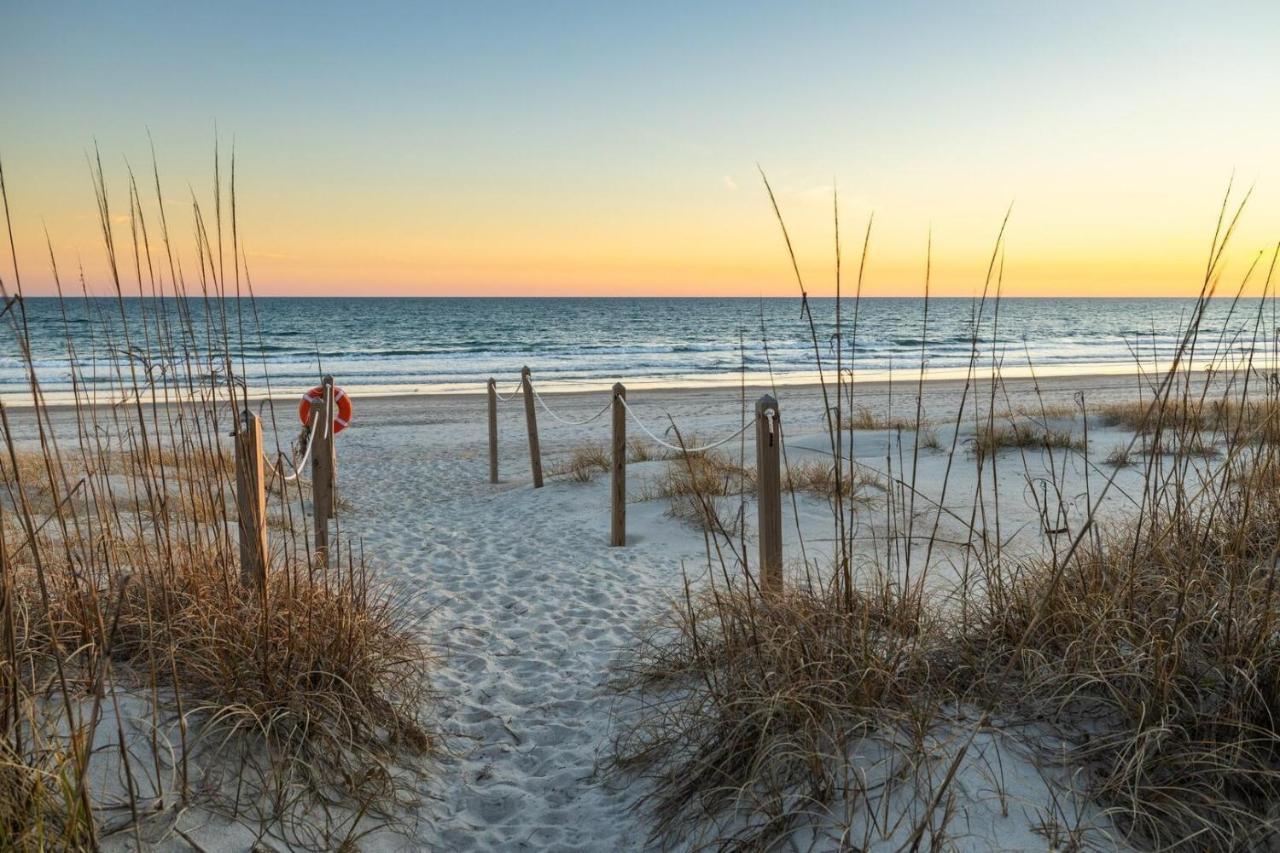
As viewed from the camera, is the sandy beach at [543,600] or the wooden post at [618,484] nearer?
the sandy beach at [543,600]

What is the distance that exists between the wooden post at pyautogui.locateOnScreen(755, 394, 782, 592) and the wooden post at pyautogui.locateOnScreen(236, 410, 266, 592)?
2025mm

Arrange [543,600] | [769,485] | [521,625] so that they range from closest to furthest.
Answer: [769,485] < [521,625] < [543,600]

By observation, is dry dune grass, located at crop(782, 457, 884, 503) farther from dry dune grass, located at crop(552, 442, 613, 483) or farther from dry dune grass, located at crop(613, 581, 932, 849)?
dry dune grass, located at crop(613, 581, 932, 849)

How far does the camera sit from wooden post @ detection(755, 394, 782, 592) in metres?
3.66

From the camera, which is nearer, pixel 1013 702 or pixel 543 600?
pixel 1013 702

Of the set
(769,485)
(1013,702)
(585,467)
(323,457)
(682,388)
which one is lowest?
(682,388)

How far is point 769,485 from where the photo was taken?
381cm

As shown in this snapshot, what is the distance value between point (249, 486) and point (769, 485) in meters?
2.18

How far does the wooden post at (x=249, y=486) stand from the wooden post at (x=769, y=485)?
202 cm

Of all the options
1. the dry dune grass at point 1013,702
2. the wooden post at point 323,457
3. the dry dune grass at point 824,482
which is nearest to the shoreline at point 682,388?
the dry dune grass at point 824,482

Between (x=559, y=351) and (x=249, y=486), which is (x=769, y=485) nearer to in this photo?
(x=249, y=486)

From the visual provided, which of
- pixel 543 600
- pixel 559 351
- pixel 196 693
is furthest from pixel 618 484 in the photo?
pixel 559 351

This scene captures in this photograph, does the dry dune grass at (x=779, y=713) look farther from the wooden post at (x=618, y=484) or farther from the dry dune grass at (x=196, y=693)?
the wooden post at (x=618, y=484)

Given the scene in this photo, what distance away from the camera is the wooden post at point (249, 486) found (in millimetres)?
3275
